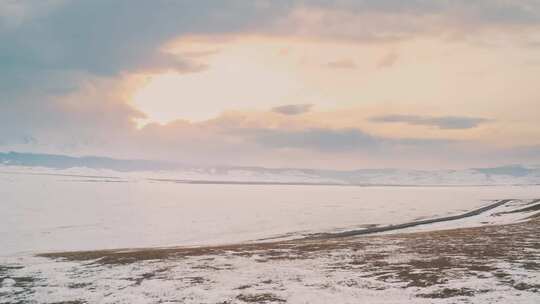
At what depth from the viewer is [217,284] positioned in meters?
26.5

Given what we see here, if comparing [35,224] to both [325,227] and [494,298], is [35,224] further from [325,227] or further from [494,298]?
[494,298]

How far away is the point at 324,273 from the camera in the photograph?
28.2 metres

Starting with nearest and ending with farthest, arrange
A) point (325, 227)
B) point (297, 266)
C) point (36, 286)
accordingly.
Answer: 1. point (36, 286)
2. point (297, 266)
3. point (325, 227)

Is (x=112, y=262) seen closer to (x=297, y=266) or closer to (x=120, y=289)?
(x=120, y=289)

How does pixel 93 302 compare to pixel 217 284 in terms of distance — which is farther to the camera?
pixel 217 284

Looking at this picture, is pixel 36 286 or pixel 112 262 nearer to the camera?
pixel 36 286

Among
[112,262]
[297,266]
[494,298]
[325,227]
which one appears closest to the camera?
[494,298]

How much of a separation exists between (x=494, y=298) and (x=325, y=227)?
65.9m

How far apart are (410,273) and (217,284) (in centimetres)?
1175

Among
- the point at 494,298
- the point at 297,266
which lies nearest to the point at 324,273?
the point at 297,266

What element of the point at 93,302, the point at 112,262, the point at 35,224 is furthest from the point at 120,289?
the point at 35,224

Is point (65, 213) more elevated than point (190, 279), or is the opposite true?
point (65, 213)

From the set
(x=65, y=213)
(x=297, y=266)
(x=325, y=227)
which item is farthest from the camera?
(x=65, y=213)

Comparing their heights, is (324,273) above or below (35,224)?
below
